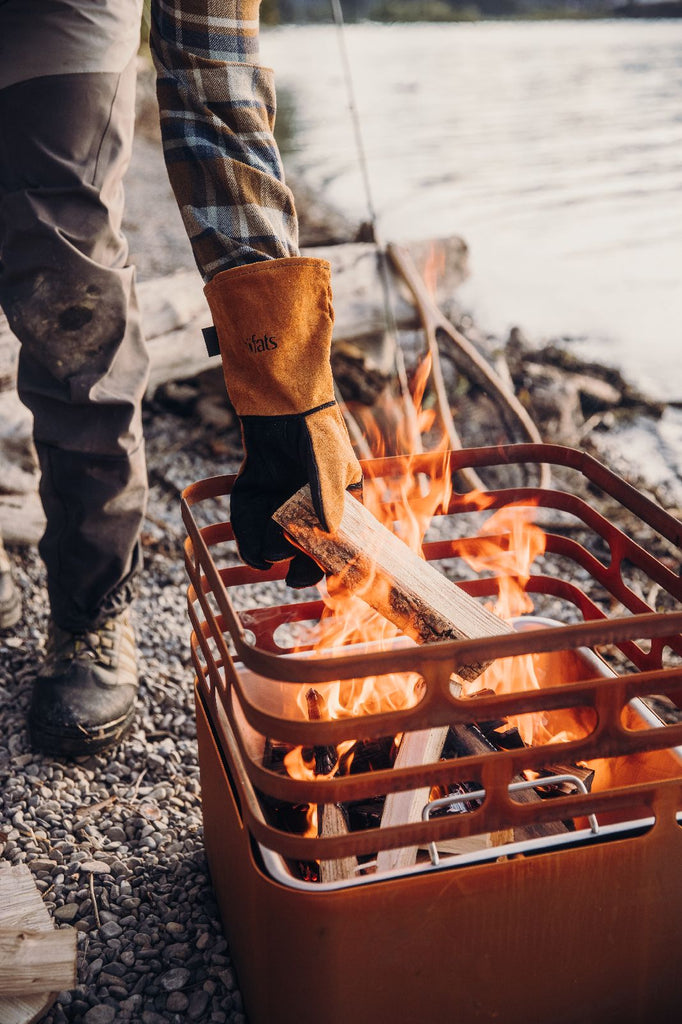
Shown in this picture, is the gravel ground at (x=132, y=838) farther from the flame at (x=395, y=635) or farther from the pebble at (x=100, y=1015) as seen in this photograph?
the flame at (x=395, y=635)

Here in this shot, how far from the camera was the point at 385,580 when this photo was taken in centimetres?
135

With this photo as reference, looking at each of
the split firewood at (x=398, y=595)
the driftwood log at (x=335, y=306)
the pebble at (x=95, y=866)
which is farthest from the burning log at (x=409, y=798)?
the driftwood log at (x=335, y=306)

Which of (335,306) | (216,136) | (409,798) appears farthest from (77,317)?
(335,306)

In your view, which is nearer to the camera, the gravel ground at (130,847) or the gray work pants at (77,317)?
the gravel ground at (130,847)

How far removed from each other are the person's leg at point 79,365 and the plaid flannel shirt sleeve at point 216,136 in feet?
1.41

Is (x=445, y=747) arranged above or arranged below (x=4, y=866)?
above

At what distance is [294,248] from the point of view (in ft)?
4.92

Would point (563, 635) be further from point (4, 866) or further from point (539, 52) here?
point (539, 52)

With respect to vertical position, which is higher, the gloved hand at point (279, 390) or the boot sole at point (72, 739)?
the gloved hand at point (279, 390)

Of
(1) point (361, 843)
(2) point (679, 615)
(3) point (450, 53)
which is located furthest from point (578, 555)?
(3) point (450, 53)

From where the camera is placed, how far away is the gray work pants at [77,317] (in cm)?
183

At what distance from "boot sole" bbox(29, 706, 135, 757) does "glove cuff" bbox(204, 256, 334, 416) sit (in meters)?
1.03

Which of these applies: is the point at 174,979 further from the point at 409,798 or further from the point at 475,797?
the point at 475,797

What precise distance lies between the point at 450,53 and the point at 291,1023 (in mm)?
34386
